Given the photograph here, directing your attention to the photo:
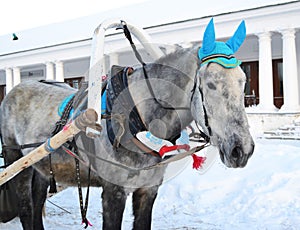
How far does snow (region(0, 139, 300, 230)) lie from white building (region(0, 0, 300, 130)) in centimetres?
343

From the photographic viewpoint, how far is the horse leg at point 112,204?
2.42 meters

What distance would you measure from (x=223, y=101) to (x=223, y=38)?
1333cm

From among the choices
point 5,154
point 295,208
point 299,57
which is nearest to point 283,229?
point 295,208

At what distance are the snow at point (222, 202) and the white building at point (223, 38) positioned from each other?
343 centimetres

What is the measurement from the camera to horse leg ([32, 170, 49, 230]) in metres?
3.86

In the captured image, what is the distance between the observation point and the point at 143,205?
9.11ft

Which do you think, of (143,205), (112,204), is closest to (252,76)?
(143,205)

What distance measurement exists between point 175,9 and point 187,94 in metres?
16.8

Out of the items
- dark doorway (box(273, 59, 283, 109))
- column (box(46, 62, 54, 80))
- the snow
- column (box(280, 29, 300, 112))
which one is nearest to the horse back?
the snow

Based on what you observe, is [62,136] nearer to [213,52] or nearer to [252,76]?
[213,52]

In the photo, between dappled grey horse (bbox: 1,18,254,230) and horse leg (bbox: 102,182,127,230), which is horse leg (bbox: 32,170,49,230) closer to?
dappled grey horse (bbox: 1,18,254,230)

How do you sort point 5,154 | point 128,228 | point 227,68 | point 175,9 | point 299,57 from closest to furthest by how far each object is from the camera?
point 227,68 → point 5,154 → point 128,228 → point 299,57 → point 175,9

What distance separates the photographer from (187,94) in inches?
85.6

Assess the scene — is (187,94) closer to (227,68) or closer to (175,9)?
(227,68)
